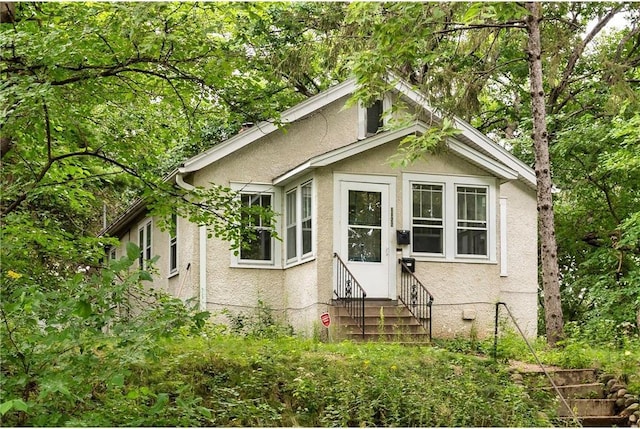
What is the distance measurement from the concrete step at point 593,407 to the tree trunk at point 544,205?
3264 mm

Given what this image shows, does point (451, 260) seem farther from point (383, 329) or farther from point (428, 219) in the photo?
point (383, 329)

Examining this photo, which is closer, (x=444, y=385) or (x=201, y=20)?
(x=201, y=20)

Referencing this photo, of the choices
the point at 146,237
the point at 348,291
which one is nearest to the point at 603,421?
the point at 348,291

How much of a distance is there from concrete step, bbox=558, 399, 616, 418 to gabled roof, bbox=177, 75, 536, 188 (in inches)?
242

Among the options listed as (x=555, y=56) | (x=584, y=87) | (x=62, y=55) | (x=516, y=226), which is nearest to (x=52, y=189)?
(x=62, y=55)

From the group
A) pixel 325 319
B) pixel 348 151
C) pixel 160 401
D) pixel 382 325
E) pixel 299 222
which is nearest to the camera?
pixel 160 401

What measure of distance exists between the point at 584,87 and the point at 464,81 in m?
8.81

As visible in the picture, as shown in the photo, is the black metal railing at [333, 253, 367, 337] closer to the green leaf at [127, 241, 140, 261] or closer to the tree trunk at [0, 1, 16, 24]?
the tree trunk at [0, 1, 16, 24]

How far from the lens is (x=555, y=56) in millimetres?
16312

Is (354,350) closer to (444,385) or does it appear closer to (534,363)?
(444,385)

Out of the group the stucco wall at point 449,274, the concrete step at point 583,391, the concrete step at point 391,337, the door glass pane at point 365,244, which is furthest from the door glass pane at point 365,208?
the concrete step at point 583,391

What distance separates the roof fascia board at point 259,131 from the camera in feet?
54.6

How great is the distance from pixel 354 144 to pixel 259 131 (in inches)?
83.0

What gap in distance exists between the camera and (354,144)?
632 inches
